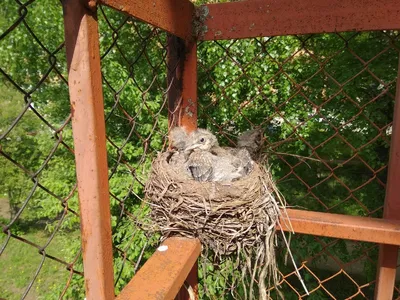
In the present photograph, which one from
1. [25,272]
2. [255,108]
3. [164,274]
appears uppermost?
[255,108]

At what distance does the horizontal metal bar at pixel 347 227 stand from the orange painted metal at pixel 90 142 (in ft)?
2.56

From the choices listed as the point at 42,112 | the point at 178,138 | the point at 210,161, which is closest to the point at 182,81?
the point at 178,138

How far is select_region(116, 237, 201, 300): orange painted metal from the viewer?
0.92 metres

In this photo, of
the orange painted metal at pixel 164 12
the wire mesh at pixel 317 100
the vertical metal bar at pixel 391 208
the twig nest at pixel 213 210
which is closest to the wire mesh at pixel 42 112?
the twig nest at pixel 213 210

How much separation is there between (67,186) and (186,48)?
14.9 feet

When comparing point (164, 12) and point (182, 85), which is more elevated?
point (164, 12)

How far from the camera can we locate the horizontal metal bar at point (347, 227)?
1.23 metres

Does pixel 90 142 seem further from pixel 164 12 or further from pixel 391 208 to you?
pixel 391 208

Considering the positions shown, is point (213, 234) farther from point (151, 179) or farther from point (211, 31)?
point (211, 31)

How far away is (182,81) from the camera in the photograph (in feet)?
4.86

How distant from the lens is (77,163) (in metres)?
0.84

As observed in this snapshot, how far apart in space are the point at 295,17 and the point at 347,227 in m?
0.82

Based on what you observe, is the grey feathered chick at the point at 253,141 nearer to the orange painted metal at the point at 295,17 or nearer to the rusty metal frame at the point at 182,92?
the rusty metal frame at the point at 182,92

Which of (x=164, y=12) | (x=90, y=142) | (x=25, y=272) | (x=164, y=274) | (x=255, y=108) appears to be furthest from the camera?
(x=25, y=272)
